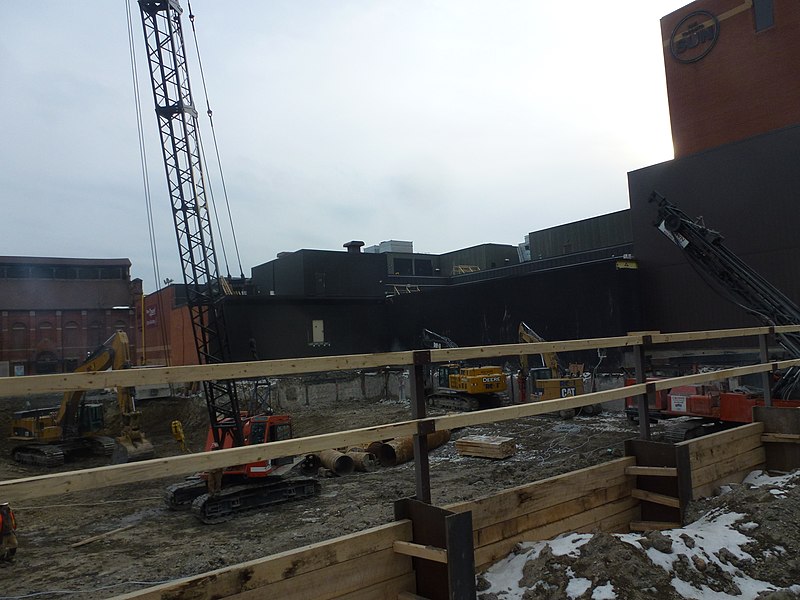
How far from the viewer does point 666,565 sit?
3910 millimetres

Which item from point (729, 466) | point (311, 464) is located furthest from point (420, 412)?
point (311, 464)

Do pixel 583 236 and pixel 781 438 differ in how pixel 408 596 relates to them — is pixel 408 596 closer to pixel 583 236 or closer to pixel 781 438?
pixel 781 438

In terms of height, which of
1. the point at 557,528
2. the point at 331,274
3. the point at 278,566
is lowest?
the point at 557,528

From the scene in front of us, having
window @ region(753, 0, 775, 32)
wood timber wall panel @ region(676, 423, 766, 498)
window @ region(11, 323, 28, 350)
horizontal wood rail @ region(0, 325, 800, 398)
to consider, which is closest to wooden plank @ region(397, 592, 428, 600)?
horizontal wood rail @ region(0, 325, 800, 398)

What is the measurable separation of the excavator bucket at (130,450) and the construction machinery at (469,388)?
10448 millimetres

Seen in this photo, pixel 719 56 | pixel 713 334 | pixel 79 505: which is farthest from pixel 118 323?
pixel 713 334

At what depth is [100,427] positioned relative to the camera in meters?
20.6

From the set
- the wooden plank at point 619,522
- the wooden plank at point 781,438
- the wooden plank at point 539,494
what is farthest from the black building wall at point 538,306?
the wooden plank at point 539,494

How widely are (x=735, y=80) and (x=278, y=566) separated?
30.1 m

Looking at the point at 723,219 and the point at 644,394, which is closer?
the point at 644,394

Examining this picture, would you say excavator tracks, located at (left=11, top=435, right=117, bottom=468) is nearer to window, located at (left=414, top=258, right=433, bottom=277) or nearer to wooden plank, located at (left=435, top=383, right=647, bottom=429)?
wooden plank, located at (left=435, top=383, right=647, bottom=429)

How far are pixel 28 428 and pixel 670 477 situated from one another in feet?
70.0

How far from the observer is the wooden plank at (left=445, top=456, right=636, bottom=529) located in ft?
13.0

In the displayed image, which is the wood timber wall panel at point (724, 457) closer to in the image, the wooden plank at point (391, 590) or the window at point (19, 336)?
the wooden plank at point (391, 590)
